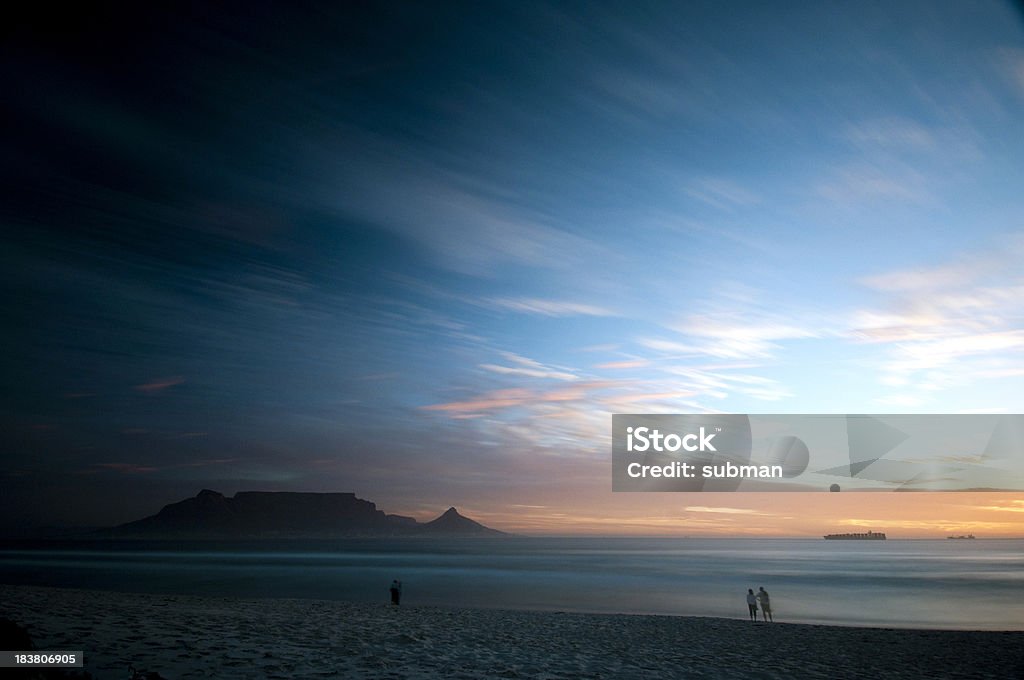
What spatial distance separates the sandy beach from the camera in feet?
39.8

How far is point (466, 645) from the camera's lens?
1616 cm

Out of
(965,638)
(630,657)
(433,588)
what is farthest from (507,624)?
(433,588)

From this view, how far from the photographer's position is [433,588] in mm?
49281

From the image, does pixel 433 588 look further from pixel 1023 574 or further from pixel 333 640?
pixel 1023 574

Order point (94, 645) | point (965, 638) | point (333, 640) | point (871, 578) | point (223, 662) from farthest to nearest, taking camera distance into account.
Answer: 1. point (871, 578)
2. point (965, 638)
3. point (333, 640)
4. point (94, 645)
5. point (223, 662)

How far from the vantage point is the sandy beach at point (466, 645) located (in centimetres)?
1214

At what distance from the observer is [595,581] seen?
57.2 m

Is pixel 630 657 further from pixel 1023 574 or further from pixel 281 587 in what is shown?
pixel 1023 574

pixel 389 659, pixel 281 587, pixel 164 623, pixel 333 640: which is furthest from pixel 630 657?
pixel 281 587

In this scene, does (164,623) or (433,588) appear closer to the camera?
(164,623)

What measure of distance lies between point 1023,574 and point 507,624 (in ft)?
233

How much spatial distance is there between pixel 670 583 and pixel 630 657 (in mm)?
42879

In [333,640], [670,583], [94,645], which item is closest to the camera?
[94,645]

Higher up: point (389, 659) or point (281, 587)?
point (389, 659)
